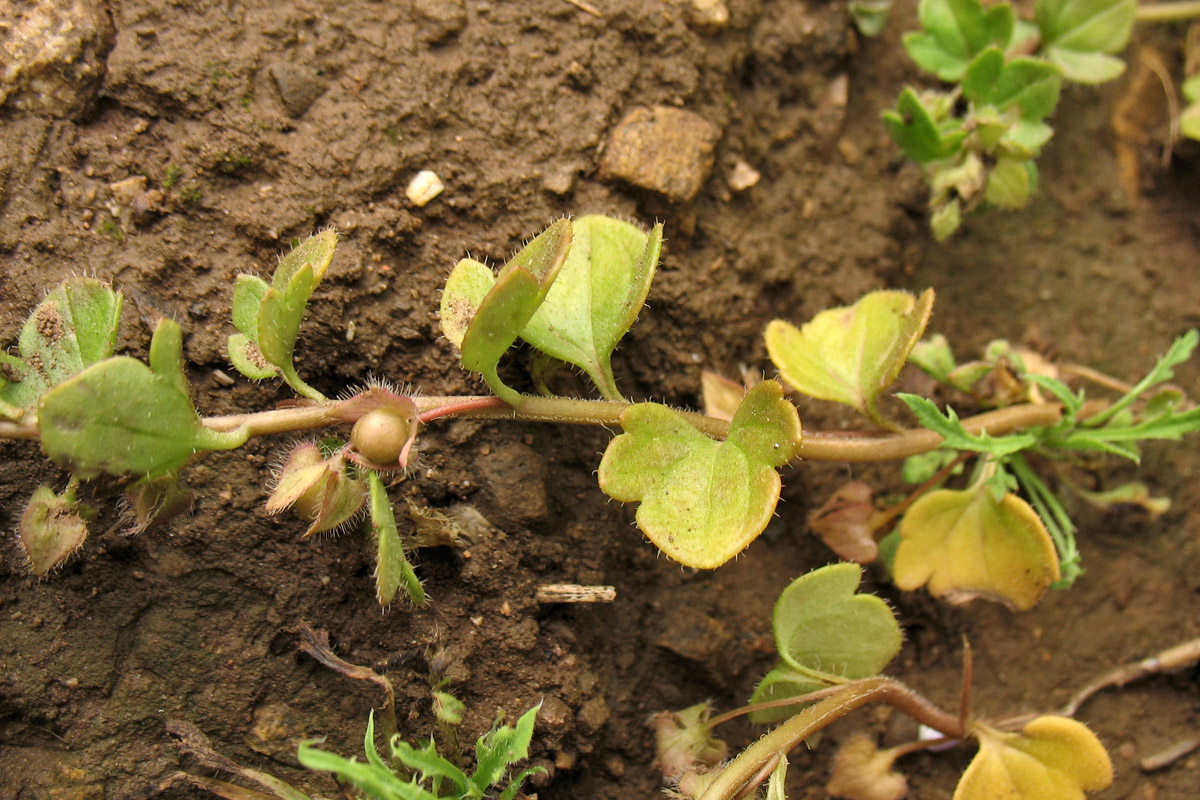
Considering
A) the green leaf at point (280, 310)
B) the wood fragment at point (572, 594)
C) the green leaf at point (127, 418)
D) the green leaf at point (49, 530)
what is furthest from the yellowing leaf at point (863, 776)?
the green leaf at point (49, 530)

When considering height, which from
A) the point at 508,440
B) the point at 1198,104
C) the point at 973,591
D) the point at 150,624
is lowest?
the point at 973,591

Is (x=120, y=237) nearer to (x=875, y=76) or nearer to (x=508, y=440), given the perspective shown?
(x=508, y=440)

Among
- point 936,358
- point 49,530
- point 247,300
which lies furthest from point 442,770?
point 936,358

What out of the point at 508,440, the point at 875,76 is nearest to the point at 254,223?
the point at 508,440

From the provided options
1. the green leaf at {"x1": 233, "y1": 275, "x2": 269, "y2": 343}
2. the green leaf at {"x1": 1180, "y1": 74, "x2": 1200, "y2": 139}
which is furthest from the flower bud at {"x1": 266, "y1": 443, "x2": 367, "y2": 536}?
the green leaf at {"x1": 1180, "y1": 74, "x2": 1200, "y2": 139}

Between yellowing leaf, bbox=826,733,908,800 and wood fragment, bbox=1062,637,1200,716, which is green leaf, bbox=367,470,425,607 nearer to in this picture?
yellowing leaf, bbox=826,733,908,800
